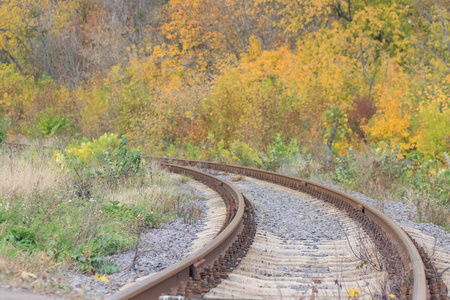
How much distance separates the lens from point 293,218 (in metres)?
8.37

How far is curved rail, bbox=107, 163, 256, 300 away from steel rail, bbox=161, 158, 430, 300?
165 centimetres

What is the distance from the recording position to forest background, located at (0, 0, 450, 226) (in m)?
16.7

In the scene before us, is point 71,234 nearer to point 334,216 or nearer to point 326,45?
point 334,216

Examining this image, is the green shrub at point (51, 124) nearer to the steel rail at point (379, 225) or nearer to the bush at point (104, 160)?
the bush at point (104, 160)

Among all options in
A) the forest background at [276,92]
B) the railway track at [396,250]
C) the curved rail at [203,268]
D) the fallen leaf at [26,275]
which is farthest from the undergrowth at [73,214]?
the forest background at [276,92]

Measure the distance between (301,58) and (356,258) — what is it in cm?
2429

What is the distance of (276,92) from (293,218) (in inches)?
474

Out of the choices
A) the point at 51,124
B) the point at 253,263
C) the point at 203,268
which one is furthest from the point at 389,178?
the point at 51,124

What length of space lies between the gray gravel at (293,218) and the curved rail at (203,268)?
507 millimetres

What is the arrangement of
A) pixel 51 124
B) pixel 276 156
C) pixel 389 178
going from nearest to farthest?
pixel 389 178 → pixel 276 156 → pixel 51 124

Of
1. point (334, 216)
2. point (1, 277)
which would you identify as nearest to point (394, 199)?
point (334, 216)

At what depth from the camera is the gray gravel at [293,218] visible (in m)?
7.11

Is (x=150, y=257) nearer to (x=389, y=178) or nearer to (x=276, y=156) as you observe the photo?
(x=389, y=178)

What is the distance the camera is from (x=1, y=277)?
143 inches
